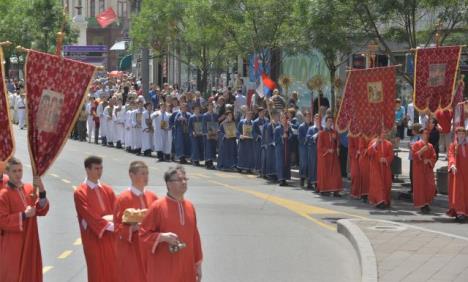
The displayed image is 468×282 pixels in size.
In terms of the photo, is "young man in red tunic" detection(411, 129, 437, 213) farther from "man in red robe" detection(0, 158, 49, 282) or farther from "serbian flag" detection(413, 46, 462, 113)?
"man in red robe" detection(0, 158, 49, 282)

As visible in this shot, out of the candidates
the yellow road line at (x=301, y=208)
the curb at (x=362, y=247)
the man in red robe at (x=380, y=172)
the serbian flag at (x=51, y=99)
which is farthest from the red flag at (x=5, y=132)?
the man in red robe at (x=380, y=172)

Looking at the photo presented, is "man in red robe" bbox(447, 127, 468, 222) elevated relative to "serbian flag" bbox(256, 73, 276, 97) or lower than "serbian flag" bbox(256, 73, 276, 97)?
lower

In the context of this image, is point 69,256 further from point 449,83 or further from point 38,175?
point 449,83

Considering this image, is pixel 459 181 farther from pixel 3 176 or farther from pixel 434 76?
pixel 3 176

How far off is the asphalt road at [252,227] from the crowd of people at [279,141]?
51 cm

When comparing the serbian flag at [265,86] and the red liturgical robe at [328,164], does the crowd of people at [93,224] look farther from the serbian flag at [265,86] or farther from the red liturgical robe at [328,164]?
the serbian flag at [265,86]

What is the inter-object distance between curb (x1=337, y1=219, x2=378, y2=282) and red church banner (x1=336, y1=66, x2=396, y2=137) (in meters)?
3.82

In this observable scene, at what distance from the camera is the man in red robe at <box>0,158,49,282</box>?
415 inches

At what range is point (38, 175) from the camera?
10.5m

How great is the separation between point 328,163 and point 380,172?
→ 2322 millimetres

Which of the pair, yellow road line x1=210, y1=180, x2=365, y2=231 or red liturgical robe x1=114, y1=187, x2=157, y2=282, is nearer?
red liturgical robe x1=114, y1=187, x2=157, y2=282

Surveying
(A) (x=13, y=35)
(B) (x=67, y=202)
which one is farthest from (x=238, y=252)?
(A) (x=13, y=35)

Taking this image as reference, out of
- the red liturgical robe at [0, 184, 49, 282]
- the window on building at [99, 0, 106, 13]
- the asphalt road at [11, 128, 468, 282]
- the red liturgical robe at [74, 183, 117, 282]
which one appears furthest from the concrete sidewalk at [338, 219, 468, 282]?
the window on building at [99, 0, 106, 13]

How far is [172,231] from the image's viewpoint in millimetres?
9164
